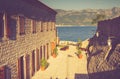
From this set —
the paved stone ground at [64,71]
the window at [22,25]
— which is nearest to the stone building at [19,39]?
the window at [22,25]

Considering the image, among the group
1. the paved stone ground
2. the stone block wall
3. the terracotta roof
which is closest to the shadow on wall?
the paved stone ground

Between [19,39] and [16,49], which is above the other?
[19,39]

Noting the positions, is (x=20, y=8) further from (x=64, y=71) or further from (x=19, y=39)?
(x=64, y=71)

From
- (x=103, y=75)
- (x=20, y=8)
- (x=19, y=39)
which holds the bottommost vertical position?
(x=103, y=75)

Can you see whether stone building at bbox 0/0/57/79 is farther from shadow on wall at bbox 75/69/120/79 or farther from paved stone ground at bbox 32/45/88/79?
shadow on wall at bbox 75/69/120/79

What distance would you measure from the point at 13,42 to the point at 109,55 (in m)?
8.64

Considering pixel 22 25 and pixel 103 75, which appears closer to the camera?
pixel 22 25

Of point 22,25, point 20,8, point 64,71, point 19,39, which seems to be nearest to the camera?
point 19,39

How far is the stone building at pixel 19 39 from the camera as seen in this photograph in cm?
1075

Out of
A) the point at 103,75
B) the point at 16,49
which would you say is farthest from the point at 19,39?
the point at 103,75

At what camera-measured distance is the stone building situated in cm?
1075

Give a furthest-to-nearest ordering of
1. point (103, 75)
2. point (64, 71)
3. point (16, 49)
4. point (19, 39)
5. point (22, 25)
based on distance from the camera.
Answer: point (64, 71) < point (103, 75) < point (22, 25) < point (19, 39) < point (16, 49)

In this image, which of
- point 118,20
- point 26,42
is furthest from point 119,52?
point 26,42

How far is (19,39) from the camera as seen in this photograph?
1303cm
